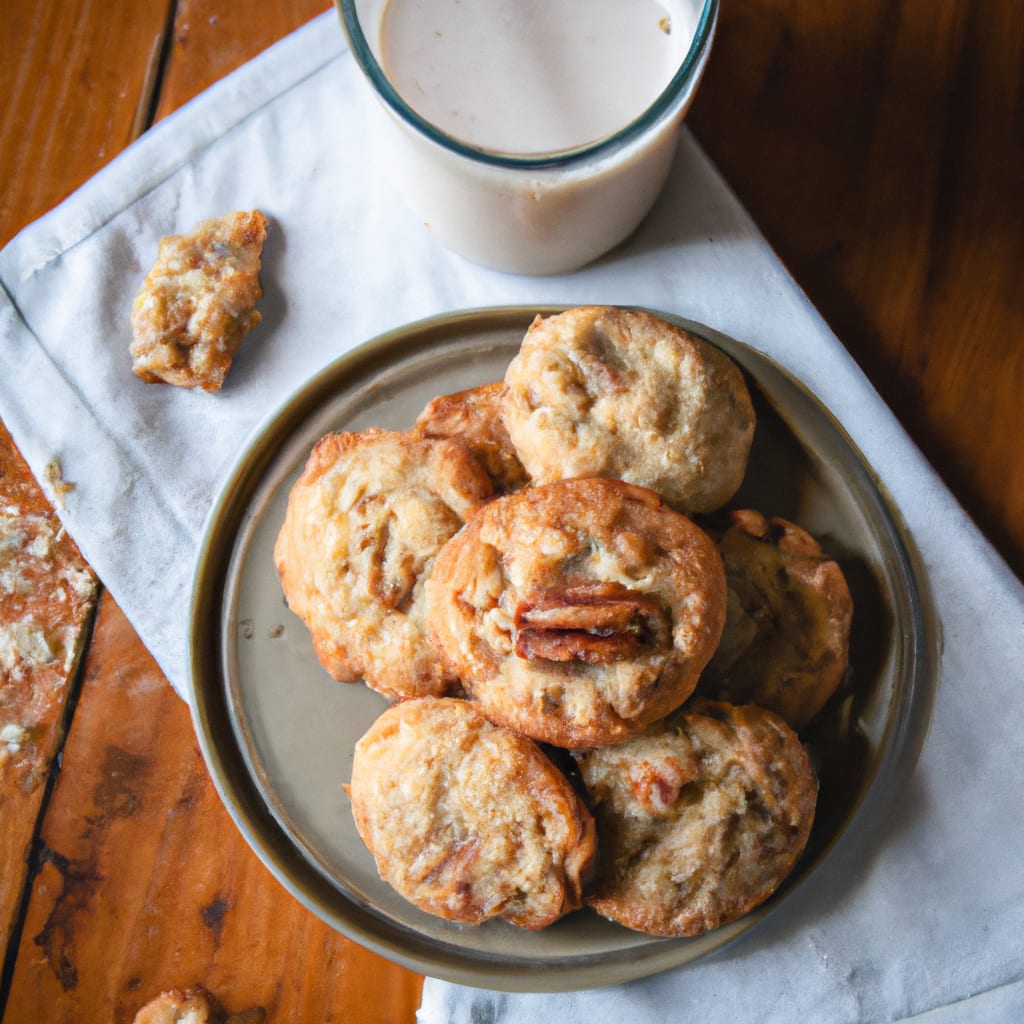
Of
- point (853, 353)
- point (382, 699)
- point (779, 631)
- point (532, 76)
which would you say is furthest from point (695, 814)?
point (532, 76)

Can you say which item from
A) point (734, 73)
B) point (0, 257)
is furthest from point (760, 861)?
point (0, 257)

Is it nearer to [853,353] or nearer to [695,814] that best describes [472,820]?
[695,814]

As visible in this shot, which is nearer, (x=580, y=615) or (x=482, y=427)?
(x=580, y=615)

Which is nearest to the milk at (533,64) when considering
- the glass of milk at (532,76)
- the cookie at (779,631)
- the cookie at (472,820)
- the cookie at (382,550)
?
the glass of milk at (532,76)

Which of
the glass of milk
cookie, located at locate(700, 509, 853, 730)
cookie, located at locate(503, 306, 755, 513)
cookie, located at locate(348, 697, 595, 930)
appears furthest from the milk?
cookie, located at locate(348, 697, 595, 930)

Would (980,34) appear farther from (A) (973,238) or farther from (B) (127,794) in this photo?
(B) (127,794)

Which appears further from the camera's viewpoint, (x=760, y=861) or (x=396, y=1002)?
(x=396, y=1002)

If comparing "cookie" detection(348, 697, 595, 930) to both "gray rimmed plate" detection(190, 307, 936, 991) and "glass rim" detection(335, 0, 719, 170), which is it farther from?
"glass rim" detection(335, 0, 719, 170)
